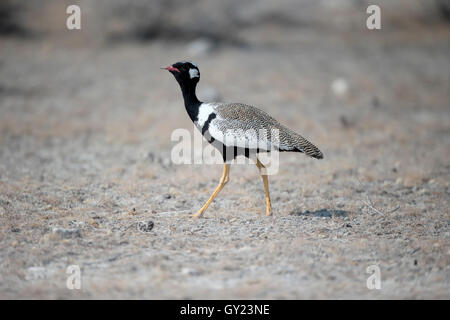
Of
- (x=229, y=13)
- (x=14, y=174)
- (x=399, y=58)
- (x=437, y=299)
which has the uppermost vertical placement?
(x=229, y=13)

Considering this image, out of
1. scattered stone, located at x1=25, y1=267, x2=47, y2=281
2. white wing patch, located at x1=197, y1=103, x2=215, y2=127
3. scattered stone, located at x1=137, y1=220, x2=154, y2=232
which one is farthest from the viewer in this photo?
white wing patch, located at x1=197, y1=103, x2=215, y2=127

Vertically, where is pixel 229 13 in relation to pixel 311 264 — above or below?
above

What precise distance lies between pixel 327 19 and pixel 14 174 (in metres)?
15.3

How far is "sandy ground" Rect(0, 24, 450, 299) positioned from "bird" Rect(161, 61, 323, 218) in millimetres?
847

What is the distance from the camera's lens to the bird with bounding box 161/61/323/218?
6.12 meters

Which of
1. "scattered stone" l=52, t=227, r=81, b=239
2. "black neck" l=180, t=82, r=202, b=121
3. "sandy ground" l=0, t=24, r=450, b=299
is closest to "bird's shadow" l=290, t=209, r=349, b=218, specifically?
"sandy ground" l=0, t=24, r=450, b=299

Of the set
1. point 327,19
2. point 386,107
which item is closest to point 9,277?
point 386,107

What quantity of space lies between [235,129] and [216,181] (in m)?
2.11

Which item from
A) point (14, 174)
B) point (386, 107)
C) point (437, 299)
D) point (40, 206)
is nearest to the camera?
point (437, 299)

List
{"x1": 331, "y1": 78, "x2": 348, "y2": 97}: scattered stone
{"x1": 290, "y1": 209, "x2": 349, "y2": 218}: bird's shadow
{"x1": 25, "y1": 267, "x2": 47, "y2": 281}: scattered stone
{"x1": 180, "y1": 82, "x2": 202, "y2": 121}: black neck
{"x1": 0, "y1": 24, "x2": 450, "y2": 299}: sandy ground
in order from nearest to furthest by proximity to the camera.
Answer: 1. {"x1": 25, "y1": 267, "x2": 47, "y2": 281}: scattered stone
2. {"x1": 0, "y1": 24, "x2": 450, "y2": 299}: sandy ground
3. {"x1": 180, "y1": 82, "x2": 202, "y2": 121}: black neck
4. {"x1": 290, "y1": 209, "x2": 349, "y2": 218}: bird's shadow
5. {"x1": 331, "y1": 78, "x2": 348, "y2": 97}: scattered stone

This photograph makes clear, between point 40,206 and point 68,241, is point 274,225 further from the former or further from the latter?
point 40,206

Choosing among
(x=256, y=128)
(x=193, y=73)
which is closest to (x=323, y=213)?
(x=256, y=128)

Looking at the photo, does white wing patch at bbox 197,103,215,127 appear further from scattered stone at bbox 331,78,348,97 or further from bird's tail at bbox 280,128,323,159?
scattered stone at bbox 331,78,348,97

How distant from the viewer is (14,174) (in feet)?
26.3
